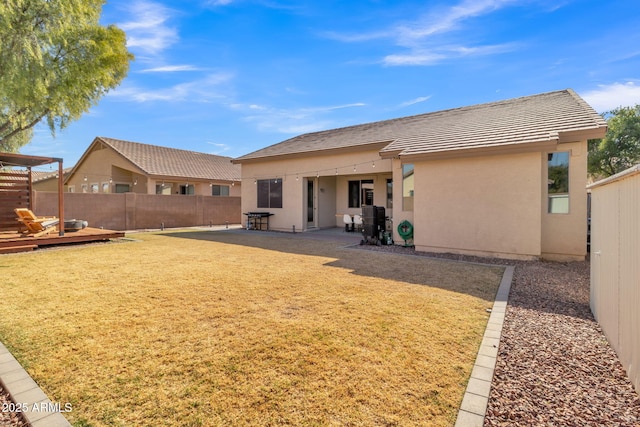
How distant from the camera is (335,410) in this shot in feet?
7.09

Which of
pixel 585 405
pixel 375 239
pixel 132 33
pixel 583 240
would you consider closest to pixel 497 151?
Answer: pixel 583 240

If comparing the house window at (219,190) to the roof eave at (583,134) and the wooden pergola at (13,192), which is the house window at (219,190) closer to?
the wooden pergola at (13,192)

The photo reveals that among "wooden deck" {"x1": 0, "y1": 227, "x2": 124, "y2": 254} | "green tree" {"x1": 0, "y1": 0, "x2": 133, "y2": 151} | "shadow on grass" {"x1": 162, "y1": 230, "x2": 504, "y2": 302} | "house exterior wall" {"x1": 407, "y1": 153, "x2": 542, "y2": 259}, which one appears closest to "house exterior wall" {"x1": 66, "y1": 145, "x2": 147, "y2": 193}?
"green tree" {"x1": 0, "y1": 0, "x2": 133, "y2": 151}

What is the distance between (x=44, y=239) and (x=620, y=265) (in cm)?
1357

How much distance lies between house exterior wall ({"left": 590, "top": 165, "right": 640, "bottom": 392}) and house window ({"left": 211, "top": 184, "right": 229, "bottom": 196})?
22.2 meters

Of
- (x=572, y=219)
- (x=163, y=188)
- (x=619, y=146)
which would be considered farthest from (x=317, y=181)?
(x=619, y=146)

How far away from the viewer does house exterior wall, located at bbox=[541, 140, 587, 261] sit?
7672 mm

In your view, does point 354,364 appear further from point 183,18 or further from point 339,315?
point 183,18

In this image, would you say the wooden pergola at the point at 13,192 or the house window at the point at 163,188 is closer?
the wooden pergola at the point at 13,192

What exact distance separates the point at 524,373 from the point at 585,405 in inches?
18.4

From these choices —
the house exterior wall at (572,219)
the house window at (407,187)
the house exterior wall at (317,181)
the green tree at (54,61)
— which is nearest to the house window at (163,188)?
the house exterior wall at (317,181)

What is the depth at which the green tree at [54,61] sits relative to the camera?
8266 mm

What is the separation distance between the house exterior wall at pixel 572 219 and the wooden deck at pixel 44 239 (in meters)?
14.2

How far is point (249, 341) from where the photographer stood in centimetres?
326
